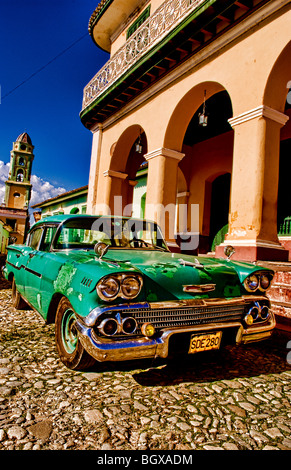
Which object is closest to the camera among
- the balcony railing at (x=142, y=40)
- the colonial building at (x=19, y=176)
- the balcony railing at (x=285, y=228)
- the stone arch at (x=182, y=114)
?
the balcony railing at (x=142, y=40)

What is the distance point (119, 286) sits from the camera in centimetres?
209

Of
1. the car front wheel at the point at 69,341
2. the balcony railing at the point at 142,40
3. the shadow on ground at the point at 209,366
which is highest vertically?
the balcony railing at the point at 142,40

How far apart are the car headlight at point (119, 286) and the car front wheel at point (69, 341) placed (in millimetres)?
410

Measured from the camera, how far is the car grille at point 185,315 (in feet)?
7.03

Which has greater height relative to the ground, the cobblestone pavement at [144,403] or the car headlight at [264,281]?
the car headlight at [264,281]

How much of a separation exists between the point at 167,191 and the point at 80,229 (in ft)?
13.6

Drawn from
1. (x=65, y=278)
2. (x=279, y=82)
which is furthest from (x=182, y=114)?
(x=65, y=278)

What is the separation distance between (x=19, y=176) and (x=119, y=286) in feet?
155

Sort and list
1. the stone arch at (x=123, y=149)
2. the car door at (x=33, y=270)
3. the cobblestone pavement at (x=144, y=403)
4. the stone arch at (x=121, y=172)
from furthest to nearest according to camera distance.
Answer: the stone arch at (x=121, y=172) < the stone arch at (x=123, y=149) < the car door at (x=33, y=270) < the cobblestone pavement at (x=144, y=403)

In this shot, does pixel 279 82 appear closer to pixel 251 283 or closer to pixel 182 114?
pixel 182 114

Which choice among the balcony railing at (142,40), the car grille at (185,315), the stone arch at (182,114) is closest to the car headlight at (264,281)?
the car grille at (185,315)

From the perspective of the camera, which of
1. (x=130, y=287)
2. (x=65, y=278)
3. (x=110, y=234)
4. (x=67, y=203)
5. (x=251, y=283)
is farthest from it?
(x=67, y=203)

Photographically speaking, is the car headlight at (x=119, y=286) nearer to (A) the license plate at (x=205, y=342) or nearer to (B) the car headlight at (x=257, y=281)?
(A) the license plate at (x=205, y=342)

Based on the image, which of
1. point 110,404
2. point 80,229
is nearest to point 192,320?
point 110,404
